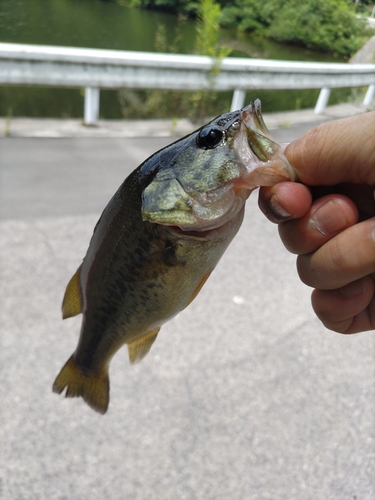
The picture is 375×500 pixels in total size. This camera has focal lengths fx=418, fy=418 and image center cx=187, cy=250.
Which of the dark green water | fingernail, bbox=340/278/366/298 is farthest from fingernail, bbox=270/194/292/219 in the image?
the dark green water

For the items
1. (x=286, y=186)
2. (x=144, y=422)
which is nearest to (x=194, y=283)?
(x=286, y=186)

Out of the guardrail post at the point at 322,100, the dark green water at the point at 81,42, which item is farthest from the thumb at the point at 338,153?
the guardrail post at the point at 322,100

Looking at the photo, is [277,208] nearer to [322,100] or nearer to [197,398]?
[197,398]

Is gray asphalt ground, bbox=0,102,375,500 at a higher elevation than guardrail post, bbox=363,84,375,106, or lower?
higher

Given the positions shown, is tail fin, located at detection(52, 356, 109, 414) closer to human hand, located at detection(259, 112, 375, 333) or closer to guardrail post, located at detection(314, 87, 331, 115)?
human hand, located at detection(259, 112, 375, 333)

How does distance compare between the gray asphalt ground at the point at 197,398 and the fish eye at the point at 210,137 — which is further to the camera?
the gray asphalt ground at the point at 197,398

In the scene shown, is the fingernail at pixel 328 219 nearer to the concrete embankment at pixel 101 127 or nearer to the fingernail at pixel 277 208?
the fingernail at pixel 277 208
